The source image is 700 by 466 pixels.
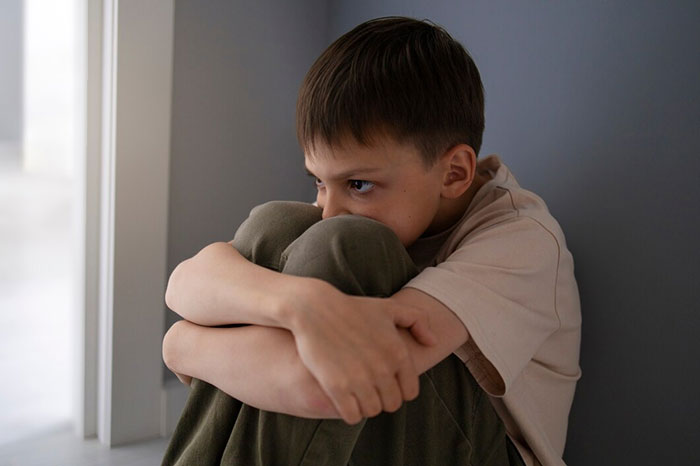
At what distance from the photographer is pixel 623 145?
0.94 metres

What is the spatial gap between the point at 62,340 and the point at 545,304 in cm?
96

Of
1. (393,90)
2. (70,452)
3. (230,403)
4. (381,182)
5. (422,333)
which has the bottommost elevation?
(70,452)

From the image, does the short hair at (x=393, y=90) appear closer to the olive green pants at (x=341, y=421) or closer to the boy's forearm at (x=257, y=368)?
the olive green pants at (x=341, y=421)

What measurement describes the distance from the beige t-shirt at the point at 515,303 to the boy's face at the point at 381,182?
7 centimetres

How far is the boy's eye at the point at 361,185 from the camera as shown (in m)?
0.81

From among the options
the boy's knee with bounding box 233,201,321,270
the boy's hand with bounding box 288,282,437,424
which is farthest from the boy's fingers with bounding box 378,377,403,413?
the boy's knee with bounding box 233,201,321,270

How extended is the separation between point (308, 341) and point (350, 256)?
11 cm

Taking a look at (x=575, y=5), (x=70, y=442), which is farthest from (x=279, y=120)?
(x=70, y=442)

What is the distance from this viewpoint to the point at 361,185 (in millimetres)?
814

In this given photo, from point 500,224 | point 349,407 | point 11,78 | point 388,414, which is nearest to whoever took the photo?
point 349,407

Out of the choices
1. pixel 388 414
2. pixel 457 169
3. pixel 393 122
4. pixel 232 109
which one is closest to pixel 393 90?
pixel 393 122

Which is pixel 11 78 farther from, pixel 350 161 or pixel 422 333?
pixel 422 333

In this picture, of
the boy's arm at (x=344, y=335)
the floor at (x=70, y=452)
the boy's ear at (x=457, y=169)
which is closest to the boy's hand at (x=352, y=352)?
the boy's arm at (x=344, y=335)

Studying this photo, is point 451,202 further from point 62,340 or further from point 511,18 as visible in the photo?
point 62,340
